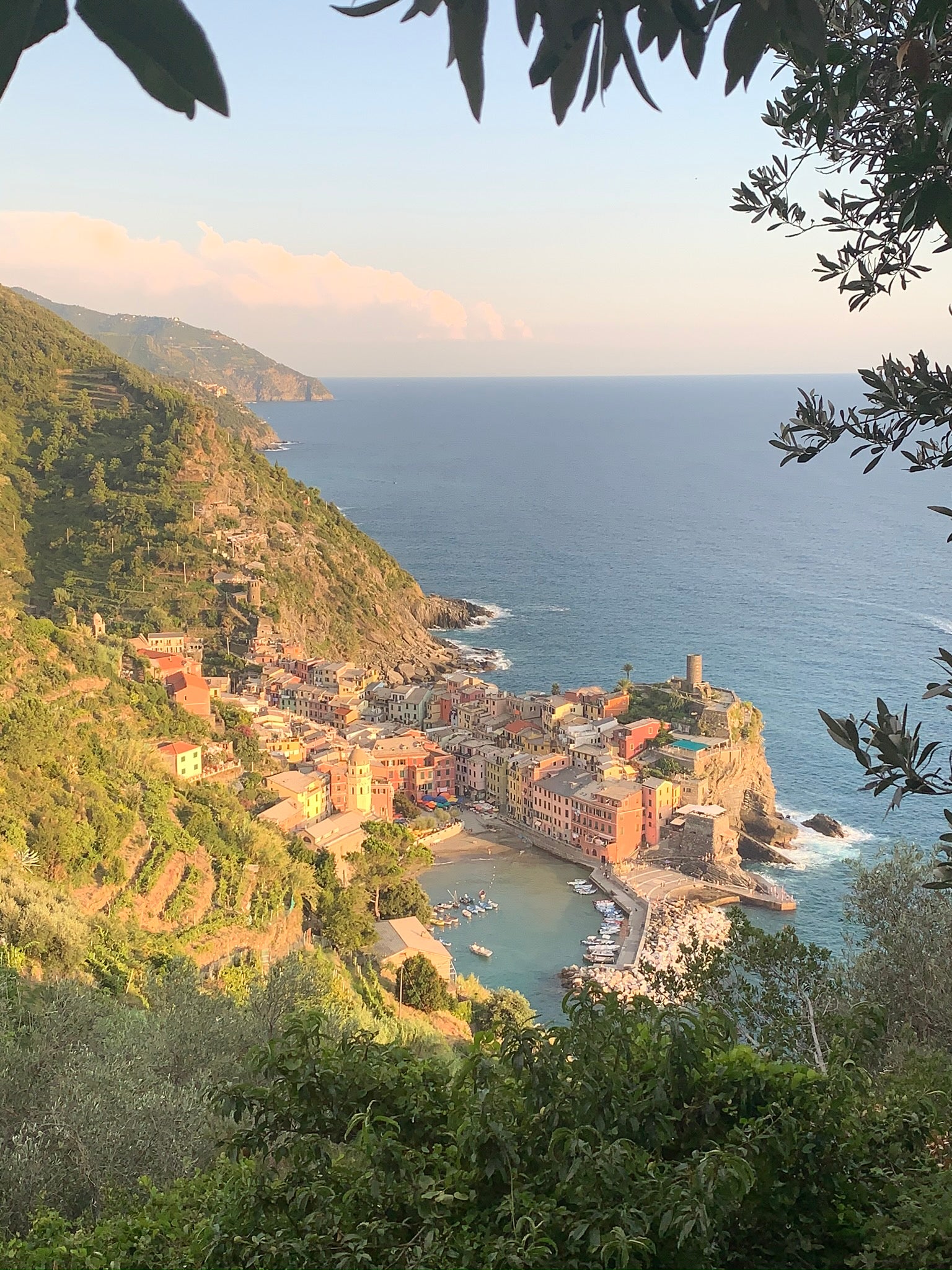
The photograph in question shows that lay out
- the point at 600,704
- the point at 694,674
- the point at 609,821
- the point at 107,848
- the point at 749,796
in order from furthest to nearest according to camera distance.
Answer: the point at 694,674
the point at 600,704
the point at 749,796
the point at 609,821
the point at 107,848

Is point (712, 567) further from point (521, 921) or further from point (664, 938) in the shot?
point (664, 938)

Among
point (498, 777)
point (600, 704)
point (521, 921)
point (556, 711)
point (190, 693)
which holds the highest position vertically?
point (190, 693)

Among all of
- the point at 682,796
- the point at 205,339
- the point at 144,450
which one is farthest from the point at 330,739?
the point at 205,339

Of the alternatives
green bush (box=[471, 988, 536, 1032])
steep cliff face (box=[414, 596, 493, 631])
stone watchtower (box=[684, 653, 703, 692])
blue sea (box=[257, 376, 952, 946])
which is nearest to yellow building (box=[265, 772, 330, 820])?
green bush (box=[471, 988, 536, 1032])

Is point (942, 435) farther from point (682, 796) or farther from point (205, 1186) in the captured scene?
point (682, 796)

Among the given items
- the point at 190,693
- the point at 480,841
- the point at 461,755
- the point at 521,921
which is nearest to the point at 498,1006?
the point at 521,921

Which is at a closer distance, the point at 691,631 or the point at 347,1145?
the point at 347,1145

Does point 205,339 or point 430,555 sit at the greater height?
point 205,339
